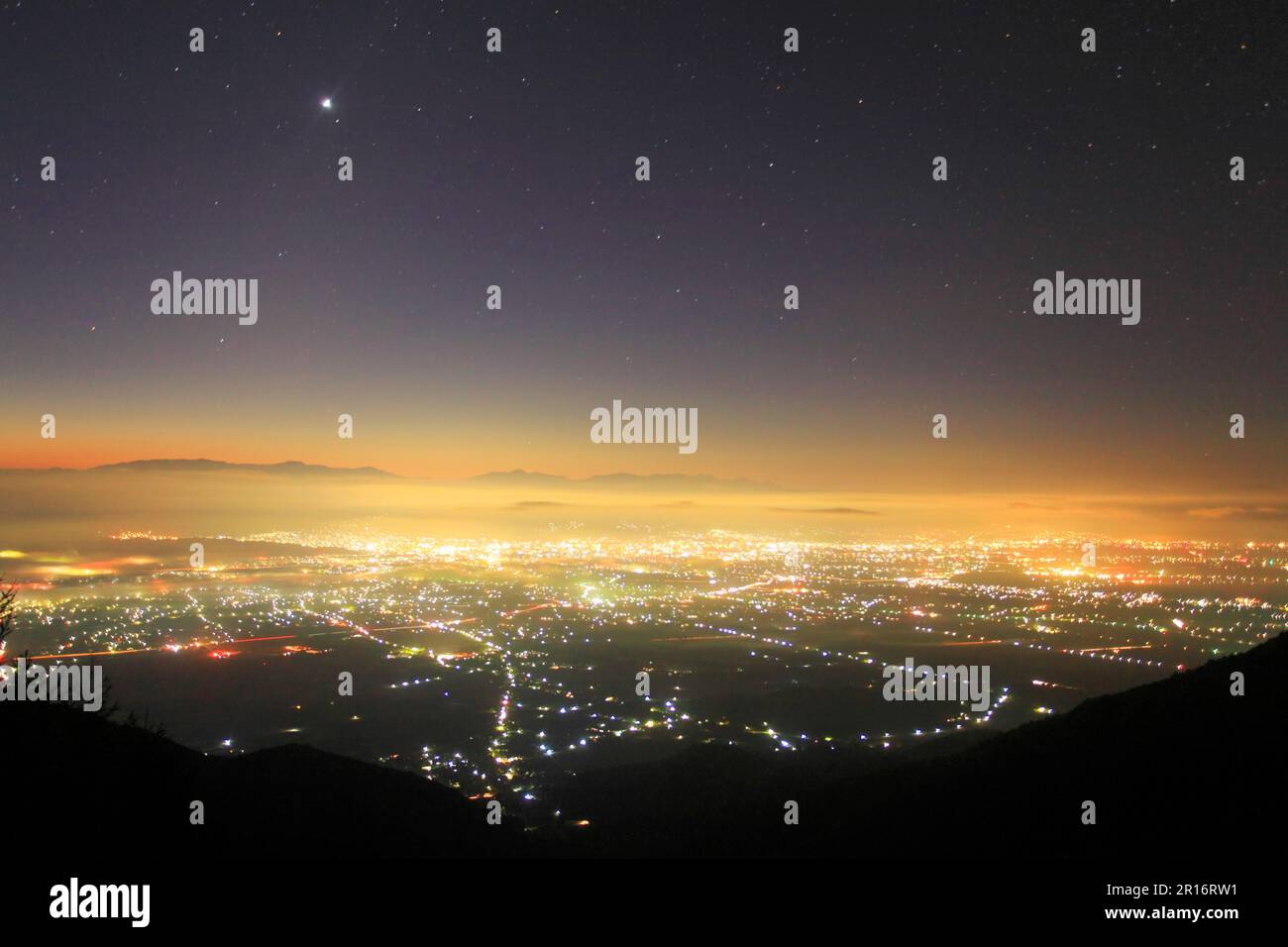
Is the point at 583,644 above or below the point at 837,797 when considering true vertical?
below

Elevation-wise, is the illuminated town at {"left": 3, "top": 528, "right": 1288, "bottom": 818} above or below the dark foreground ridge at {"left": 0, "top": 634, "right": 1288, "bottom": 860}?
below

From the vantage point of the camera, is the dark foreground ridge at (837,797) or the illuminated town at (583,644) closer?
the dark foreground ridge at (837,797)

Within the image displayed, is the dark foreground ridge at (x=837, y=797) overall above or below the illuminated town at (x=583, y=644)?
above

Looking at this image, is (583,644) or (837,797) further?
(583,644)

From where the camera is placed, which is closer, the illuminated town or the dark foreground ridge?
the dark foreground ridge

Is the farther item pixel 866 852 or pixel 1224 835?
pixel 866 852

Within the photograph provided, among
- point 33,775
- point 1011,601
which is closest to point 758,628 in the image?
point 1011,601
